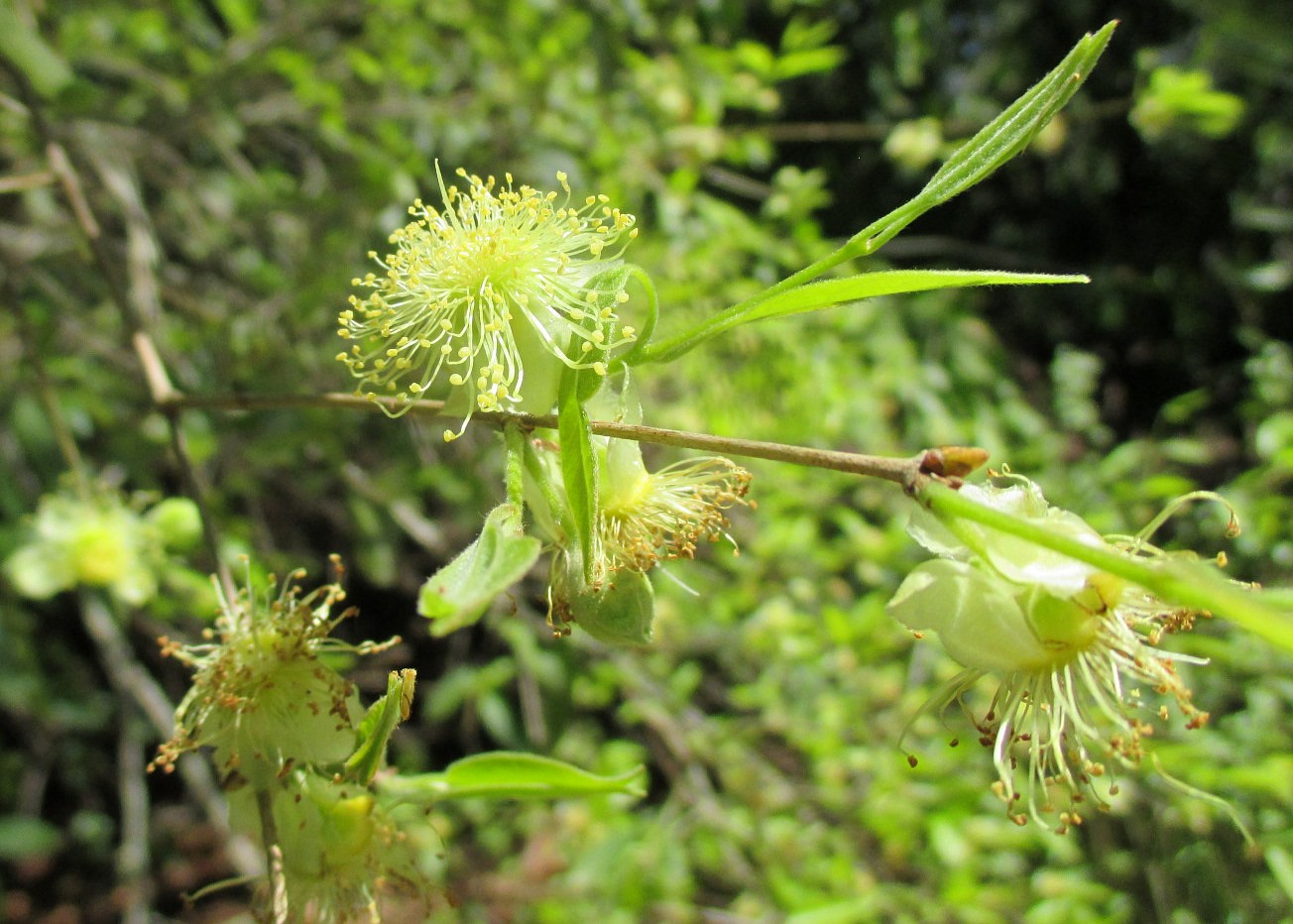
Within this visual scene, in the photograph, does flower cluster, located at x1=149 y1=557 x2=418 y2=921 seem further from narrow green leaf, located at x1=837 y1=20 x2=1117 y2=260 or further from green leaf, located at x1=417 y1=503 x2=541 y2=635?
narrow green leaf, located at x1=837 y1=20 x2=1117 y2=260

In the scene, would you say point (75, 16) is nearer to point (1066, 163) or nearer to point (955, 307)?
point (955, 307)

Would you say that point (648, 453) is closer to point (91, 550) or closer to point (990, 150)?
point (91, 550)

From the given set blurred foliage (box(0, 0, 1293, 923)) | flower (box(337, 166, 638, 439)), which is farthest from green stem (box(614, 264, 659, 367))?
blurred foliage (box(0, 0, 1293, 923))

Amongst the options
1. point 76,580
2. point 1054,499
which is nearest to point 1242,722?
point 1054,499

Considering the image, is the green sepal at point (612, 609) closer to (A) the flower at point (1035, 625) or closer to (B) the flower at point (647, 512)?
(B) the flower at point (647, 512)

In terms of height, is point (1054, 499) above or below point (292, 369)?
below

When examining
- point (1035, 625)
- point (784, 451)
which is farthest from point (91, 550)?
point (1035, 625)
